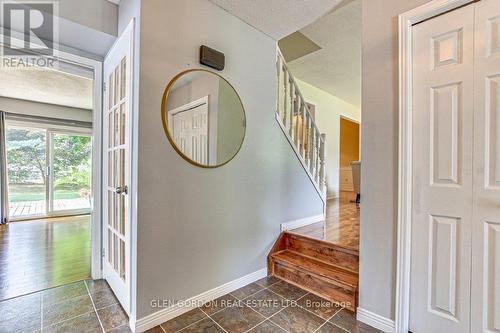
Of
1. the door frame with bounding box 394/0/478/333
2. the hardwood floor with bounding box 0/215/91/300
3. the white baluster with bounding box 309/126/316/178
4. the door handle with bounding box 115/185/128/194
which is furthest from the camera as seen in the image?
the white baluster with bounding box 309/126/316/178

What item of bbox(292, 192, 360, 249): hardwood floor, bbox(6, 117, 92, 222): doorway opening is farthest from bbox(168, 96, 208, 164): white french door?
bbox(6, 117, 92, 222): doorway opening

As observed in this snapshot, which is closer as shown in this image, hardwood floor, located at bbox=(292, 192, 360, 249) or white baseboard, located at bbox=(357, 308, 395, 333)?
white baseboard, located at bbox=(357, 308, 395, 333)

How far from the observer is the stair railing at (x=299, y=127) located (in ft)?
9.44

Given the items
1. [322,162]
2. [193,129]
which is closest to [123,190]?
[193,129]

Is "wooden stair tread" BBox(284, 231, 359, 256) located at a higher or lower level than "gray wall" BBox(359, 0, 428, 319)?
lower

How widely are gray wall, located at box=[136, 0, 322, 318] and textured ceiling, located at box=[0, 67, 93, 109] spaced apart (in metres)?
2.33

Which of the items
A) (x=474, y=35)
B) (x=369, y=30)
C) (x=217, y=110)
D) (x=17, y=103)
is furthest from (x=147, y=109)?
(x=17, y=103)

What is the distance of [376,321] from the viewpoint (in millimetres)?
1621

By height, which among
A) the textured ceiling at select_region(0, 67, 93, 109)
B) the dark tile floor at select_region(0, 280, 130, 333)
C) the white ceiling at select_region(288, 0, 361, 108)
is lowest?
the dark tile floor at select_region(0, 280, 130, 333)

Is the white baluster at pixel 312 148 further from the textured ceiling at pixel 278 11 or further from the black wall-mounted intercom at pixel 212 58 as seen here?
the black wall-mounted intercom at pixel 212 58

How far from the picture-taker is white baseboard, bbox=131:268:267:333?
1.60m

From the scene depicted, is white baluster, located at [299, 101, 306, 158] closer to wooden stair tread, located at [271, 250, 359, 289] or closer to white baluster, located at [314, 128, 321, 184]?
white baluster, located at [314, 128, 321, 184]

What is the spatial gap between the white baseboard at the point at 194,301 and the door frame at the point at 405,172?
1233mm

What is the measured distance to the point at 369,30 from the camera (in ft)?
5.48
